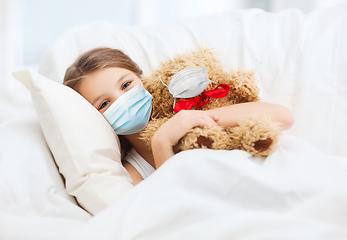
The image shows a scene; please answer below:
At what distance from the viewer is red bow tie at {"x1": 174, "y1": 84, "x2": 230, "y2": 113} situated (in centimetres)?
77

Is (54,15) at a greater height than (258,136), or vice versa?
(54,15)

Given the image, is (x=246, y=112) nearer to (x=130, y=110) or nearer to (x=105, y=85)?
(x=130, y=110)

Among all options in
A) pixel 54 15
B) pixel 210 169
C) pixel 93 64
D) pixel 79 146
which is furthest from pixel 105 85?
pixel 54 15

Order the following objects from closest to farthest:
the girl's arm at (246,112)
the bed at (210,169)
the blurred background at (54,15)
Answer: the bed at (210,169) → the girl's arm at (246,112) → the blurred background at (54,15)

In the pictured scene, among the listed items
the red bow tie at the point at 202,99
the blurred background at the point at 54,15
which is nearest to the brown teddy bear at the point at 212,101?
the red bow tie at the point at 202,99

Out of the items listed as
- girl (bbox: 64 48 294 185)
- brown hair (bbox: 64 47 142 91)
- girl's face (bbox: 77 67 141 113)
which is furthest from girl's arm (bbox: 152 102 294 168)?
brown hair (bbox: 64 47 142 91)

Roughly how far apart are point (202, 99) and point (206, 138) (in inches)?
7.4

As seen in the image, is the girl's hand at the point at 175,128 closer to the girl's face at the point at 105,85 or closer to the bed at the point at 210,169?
the bed at the point at 210,169

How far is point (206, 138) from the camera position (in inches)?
25.5

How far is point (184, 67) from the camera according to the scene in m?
0.77

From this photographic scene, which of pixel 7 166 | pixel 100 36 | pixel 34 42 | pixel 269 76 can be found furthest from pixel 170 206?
pixel 34 42

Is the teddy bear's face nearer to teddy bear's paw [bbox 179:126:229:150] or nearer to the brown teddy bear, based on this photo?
the brown teddy bear

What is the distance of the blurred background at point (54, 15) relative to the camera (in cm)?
190

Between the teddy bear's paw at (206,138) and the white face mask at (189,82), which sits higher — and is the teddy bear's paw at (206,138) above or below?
below
